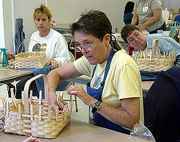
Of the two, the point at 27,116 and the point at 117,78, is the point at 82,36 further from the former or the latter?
the point at 27,116

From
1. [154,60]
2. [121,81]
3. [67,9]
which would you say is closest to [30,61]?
[154,60]

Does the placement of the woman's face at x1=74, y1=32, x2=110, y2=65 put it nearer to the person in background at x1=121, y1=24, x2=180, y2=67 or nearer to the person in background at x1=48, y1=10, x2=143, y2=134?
the person in background at x1=48, y1=10, x2=143, y2=134

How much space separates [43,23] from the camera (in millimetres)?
3416

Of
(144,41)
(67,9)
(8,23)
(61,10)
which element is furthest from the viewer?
(67,9)

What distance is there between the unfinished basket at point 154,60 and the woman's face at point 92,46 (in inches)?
38.4

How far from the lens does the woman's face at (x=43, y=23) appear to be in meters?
3.42

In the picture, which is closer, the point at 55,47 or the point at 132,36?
the point at 132,36

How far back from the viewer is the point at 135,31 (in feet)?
9.89

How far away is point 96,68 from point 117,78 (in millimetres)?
221

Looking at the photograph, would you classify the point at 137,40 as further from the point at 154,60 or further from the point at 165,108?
the point at 165,108

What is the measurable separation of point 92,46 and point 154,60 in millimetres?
1085

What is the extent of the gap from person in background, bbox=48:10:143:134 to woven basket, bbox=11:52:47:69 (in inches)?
45.9

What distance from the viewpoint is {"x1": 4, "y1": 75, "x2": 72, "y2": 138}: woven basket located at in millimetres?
1369

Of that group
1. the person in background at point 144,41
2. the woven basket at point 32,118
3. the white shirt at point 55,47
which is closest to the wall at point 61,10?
the white shirt at point 55,47
